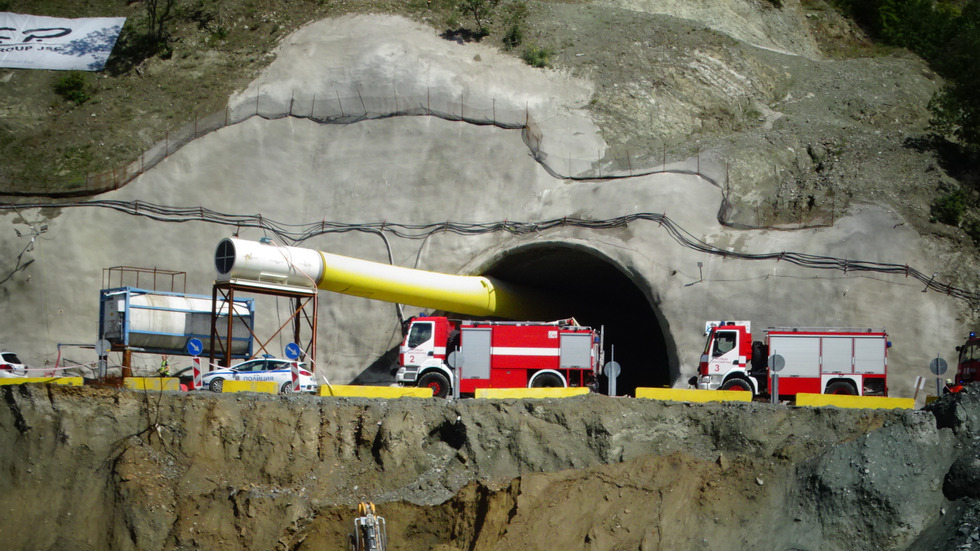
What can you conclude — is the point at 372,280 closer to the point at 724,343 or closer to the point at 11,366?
the point at 724,343

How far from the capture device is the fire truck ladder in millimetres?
22062

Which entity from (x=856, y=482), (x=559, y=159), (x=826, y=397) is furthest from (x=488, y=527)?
(x=559, y=159)

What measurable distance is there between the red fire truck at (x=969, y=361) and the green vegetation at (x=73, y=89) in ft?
119

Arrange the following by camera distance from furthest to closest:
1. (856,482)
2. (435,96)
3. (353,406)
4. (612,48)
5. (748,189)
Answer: (612,48)
(435,96)
(748,189)
(353,406)
(856,482)

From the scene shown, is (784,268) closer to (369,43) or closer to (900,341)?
(900,341)

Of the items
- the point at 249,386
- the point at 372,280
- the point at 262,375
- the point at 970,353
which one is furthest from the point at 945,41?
the point at 249,386

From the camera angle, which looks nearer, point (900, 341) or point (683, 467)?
point (683, 467)

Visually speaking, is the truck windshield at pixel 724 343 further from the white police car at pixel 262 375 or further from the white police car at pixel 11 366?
the white police car at pixel 11 366

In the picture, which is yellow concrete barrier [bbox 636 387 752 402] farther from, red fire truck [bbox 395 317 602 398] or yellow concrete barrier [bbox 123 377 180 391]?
yellow concrete barrier [bbox 123 377 180 391]

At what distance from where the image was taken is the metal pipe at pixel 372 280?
29891 millimetres

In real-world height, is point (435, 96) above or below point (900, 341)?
above

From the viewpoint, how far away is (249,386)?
2836 centimetres

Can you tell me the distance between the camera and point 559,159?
40.2 metres

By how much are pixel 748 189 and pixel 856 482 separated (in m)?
19.0
